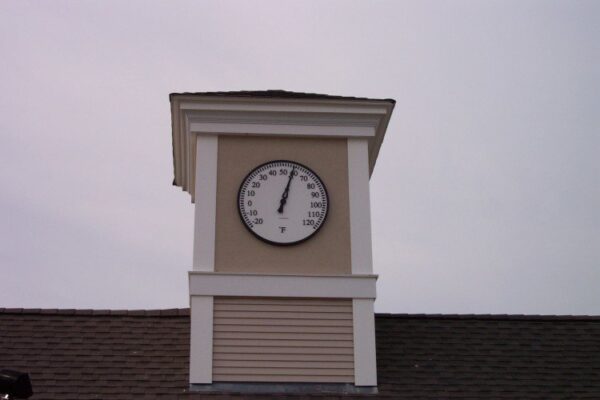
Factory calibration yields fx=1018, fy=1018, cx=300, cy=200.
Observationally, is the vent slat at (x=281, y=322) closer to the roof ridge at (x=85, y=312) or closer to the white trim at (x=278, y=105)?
the roof ridge at (x=85, y=312)

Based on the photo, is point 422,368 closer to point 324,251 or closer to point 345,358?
point 345,358

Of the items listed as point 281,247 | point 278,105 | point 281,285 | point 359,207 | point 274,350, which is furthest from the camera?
point 278,105

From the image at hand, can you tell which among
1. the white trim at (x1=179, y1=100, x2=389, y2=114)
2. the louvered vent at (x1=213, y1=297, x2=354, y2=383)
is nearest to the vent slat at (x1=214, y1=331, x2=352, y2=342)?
the louvered vent at (x1=213, y1=297, x2=354, y2=383)

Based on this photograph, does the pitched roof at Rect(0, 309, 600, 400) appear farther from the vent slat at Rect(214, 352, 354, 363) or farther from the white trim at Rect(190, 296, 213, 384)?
the vent slat at Rect(214, 352, 354, 363)

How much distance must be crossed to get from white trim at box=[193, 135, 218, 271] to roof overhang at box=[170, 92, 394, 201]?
21cm

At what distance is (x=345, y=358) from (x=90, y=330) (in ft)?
10.7

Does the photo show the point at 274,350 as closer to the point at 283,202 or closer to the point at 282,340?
the point at 282,340

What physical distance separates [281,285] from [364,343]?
1221mm

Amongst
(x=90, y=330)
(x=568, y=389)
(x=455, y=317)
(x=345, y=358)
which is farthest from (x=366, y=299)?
(x=90, y=330)

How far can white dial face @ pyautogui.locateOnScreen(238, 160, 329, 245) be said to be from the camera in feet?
41.7

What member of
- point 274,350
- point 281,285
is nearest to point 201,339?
point 274,350

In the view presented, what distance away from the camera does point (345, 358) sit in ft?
40.0

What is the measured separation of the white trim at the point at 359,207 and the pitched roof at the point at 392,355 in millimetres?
1163

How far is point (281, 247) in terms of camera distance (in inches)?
498
